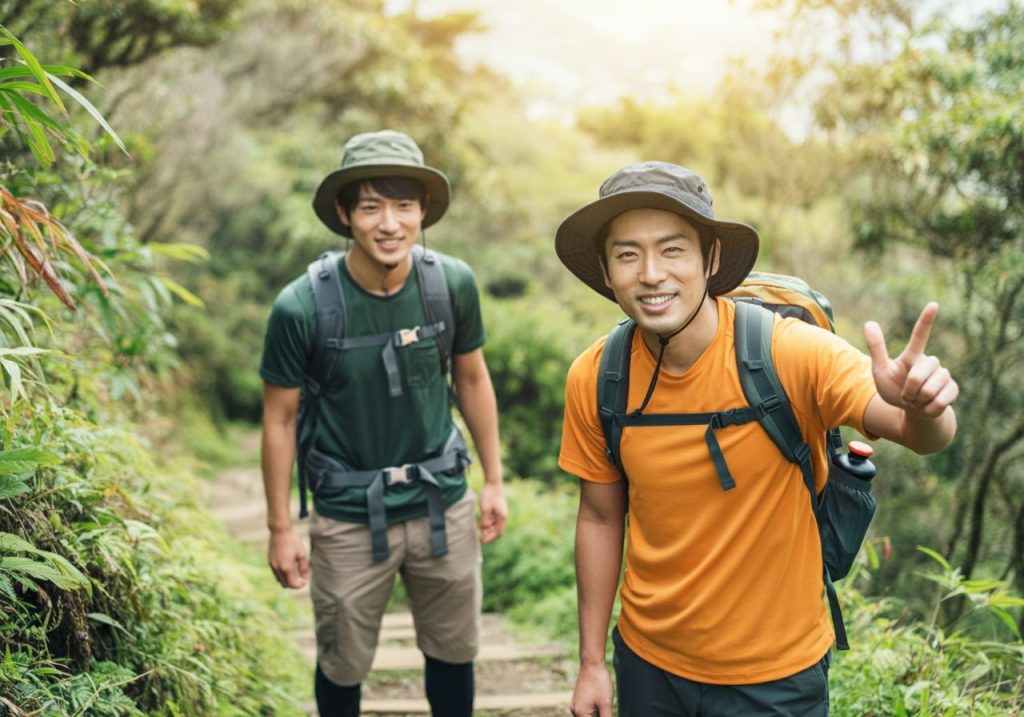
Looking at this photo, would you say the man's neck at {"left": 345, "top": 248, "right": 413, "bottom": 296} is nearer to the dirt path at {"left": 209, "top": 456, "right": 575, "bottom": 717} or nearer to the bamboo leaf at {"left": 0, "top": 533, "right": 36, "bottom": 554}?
the bamboo leaf at {"left": 0, "top": 533, "right": 36, "bottom": 554}

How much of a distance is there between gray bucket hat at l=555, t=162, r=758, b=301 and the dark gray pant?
3.04 ft

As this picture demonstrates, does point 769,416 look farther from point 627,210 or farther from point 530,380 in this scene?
point 530,380

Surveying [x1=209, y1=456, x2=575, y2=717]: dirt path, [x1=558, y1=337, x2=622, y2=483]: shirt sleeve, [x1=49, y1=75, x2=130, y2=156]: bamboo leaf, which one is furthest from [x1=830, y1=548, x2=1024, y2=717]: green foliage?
[x1=49, y1=75, x2=130, y2=156]: bamboo leaf

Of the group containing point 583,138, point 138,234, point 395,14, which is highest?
point 395,14

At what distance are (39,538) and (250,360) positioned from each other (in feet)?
33.1

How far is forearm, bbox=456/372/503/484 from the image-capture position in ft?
10.9

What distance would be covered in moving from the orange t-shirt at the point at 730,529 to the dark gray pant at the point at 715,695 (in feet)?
0.09

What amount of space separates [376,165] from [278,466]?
43.3 inches

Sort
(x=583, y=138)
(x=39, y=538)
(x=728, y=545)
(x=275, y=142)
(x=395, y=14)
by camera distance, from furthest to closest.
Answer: (x=583, y=138) → (x=395, y=14) → (x=275, y=142) → (x=39, y=538) → (x=728, y=545)

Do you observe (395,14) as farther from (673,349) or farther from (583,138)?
(673,349)

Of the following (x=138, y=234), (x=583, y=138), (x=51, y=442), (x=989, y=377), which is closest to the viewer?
(x=51, y=442)

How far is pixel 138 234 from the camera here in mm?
7641

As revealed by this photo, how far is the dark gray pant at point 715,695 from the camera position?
190 cm

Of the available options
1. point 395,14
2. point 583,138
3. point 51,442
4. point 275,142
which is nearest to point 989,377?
point 51,442
